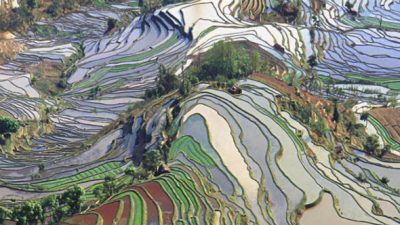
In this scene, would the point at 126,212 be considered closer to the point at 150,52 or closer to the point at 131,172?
the point at 131,172

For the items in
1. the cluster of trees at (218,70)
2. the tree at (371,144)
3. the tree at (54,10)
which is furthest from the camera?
the tree at (54,10)

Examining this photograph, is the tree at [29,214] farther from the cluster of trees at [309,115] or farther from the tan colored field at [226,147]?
the cluster of trees at [309,115]

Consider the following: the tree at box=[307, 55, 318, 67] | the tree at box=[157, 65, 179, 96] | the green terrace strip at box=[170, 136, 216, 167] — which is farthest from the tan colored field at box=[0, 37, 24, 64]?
the green terrace strip at box=[170, 136, 216, 167]

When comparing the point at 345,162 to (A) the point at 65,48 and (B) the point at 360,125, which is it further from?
(A) the point at 65,48

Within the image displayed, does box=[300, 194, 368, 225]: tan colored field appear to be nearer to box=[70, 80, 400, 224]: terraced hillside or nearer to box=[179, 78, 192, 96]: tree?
box=[70, 80, 400, 224]: terraced hillside

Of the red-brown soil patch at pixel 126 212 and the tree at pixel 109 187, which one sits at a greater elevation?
the red-brown soil patch at pixel 126 212

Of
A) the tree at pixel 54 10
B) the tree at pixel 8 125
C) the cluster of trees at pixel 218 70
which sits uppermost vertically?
the tree at pixel 54 10

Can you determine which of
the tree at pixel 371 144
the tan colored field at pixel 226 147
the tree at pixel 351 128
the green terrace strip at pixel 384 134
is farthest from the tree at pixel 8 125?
the green terrace strip at pixel 384 134
